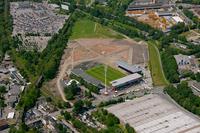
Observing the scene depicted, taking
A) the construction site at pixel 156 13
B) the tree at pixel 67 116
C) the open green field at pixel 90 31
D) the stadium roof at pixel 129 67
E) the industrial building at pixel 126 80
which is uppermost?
the construction site at pixel 156 13

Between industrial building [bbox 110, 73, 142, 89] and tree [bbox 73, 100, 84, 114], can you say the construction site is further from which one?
tree [bbox 73, 100, 84, 114]

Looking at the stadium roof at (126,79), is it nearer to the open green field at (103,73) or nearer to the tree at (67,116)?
the open green field at (103,73)

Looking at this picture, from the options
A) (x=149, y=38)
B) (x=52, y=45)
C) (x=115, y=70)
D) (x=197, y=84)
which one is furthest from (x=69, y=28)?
(x=197, y=84)

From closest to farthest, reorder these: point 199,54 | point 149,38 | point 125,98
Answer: point 125,98 < point 199,54 < point 149,38

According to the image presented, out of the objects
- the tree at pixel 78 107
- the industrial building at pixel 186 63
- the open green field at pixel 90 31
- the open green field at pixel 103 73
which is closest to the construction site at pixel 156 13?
the open green field at pixel 90 31

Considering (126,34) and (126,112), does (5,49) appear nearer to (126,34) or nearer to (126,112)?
(126,34)
